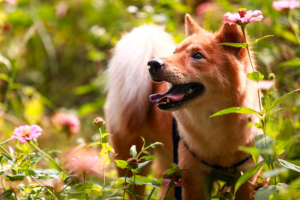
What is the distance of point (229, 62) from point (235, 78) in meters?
0.10

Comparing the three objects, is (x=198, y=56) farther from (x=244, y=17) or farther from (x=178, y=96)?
(x=244, y=17)

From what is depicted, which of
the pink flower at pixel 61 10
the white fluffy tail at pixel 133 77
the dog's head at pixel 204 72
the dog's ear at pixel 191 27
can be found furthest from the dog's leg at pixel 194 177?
the pink flower at pixel 61 10

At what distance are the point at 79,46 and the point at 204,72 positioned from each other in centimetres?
425

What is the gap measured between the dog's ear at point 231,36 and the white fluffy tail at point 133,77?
75 centimetres

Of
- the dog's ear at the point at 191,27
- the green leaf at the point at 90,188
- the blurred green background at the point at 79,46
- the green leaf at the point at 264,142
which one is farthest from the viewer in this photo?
the blurred green background at the point at 79,46

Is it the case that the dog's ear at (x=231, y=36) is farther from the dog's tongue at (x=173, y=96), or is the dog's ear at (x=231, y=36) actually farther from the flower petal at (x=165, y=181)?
the flower petal at (x=165, y=181)

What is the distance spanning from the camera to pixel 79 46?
217 inches

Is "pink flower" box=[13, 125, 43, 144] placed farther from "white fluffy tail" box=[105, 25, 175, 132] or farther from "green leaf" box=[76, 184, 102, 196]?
"white fluffy tail" box=[105, 25, 175, 132]

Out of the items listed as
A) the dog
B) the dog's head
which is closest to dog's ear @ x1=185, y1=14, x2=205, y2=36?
the dog

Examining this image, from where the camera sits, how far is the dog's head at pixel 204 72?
1653 mm

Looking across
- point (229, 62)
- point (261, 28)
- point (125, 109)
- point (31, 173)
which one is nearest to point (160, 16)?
point (261, 28)

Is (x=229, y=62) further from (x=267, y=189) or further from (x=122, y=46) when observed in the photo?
(x=122, y=46)

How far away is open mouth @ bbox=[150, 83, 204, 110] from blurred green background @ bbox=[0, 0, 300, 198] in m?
1.36

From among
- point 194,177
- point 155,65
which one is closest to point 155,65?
point 155,65
